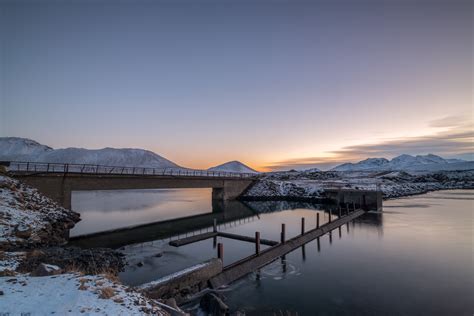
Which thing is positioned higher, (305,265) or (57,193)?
(57,193)

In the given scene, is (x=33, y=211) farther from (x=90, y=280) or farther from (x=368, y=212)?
(x=368, y=212)

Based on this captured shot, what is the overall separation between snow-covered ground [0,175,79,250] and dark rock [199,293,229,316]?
14297 mm

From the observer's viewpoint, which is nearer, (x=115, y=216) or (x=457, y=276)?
(x=457, y=276)

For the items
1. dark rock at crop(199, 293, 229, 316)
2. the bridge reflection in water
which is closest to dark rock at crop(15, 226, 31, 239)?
the bridge reflection in water

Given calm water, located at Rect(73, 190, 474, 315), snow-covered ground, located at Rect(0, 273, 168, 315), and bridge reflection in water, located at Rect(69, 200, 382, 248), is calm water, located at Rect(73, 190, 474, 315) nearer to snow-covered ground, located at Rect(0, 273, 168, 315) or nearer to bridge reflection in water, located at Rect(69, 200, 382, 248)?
bridge reflection in water, located at Rect(69, 200, 382, 248)

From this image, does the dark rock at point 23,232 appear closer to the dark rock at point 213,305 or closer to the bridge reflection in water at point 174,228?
the bridge reflection in water at point 174,228

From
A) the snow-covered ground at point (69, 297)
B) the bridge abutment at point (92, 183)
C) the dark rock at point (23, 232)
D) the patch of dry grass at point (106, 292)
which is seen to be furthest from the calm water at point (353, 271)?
the bridge abutment at point (92, 183)

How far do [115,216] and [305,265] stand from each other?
33.0m

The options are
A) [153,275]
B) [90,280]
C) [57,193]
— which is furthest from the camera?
[57,193]

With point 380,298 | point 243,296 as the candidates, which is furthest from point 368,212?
point 243,296

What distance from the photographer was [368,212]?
45.4 metres

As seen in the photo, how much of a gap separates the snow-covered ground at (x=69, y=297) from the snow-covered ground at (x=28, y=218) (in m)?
12.7

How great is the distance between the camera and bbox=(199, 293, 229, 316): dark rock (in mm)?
11141

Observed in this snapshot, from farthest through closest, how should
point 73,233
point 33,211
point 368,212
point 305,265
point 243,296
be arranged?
1. point 368,212
2. point 73,233
3. point 33,211
4. point 305,265
5. point 243,296
